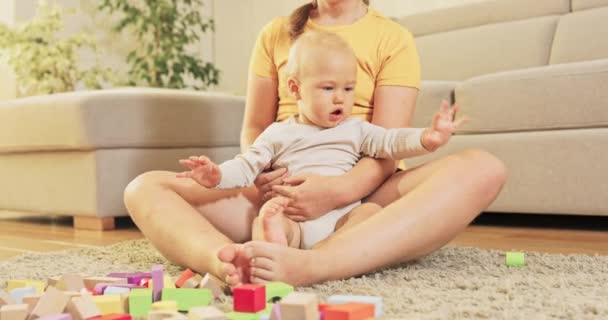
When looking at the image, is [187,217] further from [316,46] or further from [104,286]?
[316,46]

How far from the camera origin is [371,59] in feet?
4.24

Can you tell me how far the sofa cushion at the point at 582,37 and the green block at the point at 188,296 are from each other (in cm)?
192

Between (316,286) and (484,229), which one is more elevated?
(316,286)

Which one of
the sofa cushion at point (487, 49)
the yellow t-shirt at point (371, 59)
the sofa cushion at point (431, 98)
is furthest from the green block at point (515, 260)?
the sofa cushion at point (487, 49)

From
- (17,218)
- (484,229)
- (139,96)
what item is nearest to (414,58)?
(484,229)

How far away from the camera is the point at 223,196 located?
3.88 feet

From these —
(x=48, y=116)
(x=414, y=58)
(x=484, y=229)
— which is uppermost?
(x=414, y=58)

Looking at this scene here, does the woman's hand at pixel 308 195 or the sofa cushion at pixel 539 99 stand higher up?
the sofa cushion at pixel 539 99

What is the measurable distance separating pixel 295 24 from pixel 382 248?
0.55m

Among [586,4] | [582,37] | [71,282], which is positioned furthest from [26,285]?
[586,4]

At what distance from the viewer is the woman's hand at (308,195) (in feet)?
3.50

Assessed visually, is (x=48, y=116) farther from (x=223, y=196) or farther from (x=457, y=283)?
(x=457, y=283)

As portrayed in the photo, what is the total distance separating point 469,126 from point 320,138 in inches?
37.4

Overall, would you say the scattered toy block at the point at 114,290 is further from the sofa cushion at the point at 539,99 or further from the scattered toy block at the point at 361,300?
the sofa cushion at the point at 539,99
